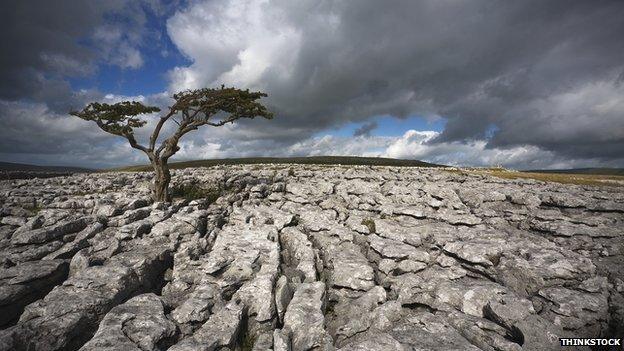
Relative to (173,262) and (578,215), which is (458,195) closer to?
(578,215)

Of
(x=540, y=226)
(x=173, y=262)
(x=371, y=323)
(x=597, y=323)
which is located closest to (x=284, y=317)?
(x=371, y=323)

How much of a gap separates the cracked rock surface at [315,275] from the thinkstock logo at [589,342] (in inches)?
14.5

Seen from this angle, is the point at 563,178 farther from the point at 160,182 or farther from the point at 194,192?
the point at 160,182

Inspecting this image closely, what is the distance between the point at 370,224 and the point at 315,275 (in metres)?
10.0

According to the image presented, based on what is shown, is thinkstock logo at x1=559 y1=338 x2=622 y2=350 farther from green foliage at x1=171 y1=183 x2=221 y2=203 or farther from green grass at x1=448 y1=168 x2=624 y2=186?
green grass at x1=448 y1=168 x2=624 y2=186

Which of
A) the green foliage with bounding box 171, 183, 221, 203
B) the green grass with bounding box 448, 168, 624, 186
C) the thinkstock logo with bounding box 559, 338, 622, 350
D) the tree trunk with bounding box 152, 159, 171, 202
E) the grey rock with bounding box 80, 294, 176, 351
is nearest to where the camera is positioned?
the grey rock with bounding box 80, 294, 176, 351

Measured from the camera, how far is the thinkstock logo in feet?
45.9

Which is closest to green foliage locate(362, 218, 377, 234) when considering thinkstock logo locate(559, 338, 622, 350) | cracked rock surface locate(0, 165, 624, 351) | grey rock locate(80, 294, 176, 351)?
cracked rock surface locate(0, 165, 624, 351)

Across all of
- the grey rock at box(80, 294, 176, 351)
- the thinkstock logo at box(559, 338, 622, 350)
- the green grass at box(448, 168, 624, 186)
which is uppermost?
the green grass at box(448, 168, 624, 186)

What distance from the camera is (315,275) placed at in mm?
21250

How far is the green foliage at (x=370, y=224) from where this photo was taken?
2814cm

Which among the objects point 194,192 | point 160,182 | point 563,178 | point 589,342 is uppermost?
point 160,182

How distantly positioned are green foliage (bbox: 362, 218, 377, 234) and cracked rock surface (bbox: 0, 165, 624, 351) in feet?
0.32

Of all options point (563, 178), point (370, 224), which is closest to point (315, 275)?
point (370, 224)
